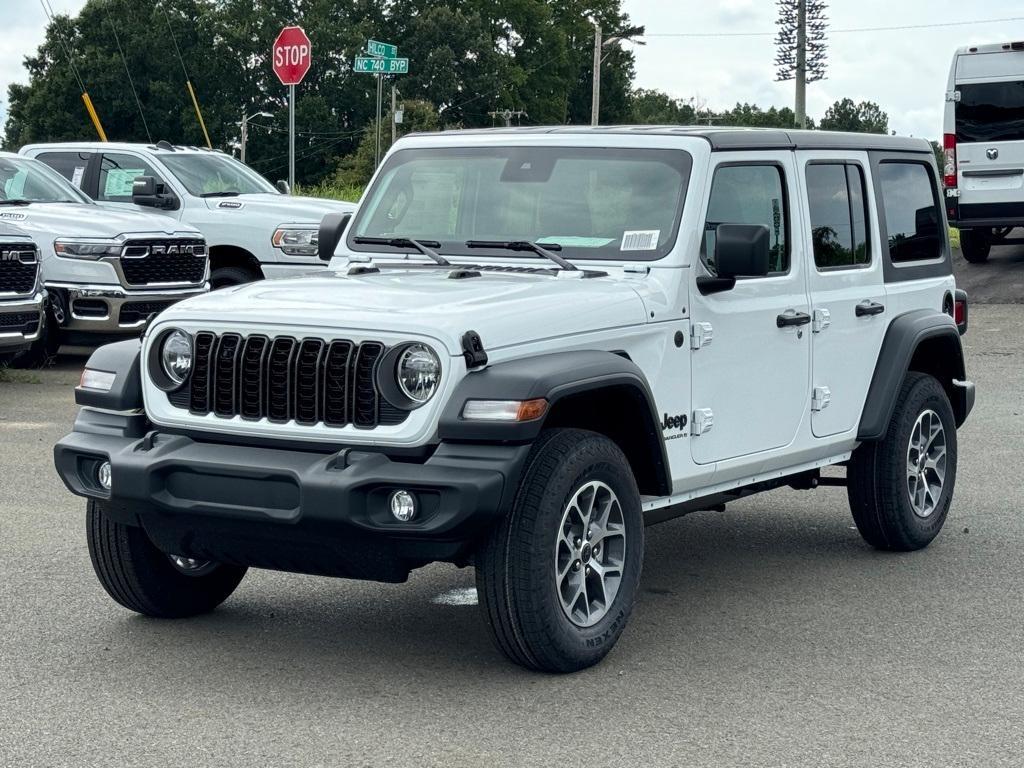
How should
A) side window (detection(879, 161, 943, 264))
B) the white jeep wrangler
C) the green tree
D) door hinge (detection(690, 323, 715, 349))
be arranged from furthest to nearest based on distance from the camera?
the green tree
side window (detection(879, 161, 943, 264))
door hinge (detection(690, 323, 715, 349))
the white jeep wrangler

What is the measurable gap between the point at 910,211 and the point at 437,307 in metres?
3.34

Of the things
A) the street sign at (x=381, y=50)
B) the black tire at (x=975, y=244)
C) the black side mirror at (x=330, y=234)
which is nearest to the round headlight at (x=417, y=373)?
the black side mirror at (x=330, y=234)

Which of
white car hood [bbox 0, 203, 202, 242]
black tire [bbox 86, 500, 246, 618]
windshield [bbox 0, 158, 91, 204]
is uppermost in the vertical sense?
windshield [bbox 0, 158, 91, 204]

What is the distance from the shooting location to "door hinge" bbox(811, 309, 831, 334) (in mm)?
6832

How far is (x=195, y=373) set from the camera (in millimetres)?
5531

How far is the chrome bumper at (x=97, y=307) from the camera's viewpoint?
1425cm

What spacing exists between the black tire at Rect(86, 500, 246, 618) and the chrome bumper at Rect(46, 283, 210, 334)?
8.28 metres

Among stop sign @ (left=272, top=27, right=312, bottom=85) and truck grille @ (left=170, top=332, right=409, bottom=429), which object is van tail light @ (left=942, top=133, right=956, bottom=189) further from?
truck grille @ (left=170, top=332, right=409, bottom=429)

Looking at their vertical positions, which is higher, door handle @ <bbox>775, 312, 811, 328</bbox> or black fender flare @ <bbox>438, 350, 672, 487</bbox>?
door handle @ <bbox>775, 312, 811, 328</bbox>

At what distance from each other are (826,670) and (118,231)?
10.2 m

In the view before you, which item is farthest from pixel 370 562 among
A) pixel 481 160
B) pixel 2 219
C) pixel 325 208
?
pixel 325 208

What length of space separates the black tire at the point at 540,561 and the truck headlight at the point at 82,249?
9.66m

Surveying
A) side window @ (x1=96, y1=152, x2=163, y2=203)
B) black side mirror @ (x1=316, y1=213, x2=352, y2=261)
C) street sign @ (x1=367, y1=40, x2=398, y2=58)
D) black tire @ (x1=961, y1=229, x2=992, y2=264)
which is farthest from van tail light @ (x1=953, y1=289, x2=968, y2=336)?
black tire @ (x1=961, y1=229, x2=992, y2=264)

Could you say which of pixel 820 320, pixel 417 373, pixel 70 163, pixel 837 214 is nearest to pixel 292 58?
pixel 70 163
